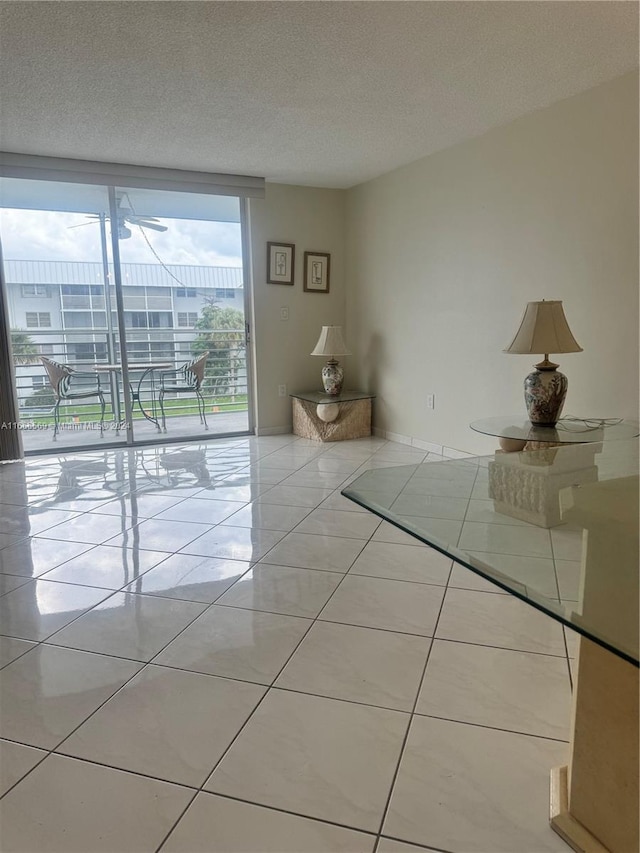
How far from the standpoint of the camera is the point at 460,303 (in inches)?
161

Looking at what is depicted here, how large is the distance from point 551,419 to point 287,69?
2194mm

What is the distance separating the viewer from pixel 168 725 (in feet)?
4.75

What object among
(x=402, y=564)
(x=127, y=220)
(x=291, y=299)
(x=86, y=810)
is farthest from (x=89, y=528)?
(x=291, y=299)

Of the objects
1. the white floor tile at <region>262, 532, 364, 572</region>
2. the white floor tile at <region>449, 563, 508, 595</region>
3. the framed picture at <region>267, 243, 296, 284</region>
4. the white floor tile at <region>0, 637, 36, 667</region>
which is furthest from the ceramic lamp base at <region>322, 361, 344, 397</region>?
the white floor tile at <region>0, 637, 36, 667</region>

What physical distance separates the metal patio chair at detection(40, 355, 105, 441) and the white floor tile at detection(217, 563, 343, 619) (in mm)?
3300

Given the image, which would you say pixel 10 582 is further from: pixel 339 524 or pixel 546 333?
pixel 546 333

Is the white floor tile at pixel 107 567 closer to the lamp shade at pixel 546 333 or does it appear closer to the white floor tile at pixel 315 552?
the white floor tile at pixel 315 552

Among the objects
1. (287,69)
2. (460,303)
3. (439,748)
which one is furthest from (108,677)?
(460,303)

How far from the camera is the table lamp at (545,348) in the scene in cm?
282

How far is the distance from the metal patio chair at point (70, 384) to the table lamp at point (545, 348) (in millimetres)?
3725

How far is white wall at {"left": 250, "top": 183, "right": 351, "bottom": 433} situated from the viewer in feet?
16.6

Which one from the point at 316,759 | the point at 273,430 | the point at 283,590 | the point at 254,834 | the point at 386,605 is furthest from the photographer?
the point at 273,430

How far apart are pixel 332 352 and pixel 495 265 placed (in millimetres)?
1691

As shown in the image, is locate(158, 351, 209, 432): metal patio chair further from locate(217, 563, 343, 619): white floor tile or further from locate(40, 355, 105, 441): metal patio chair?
locate(217, 563, 343, 619): white floor tile
